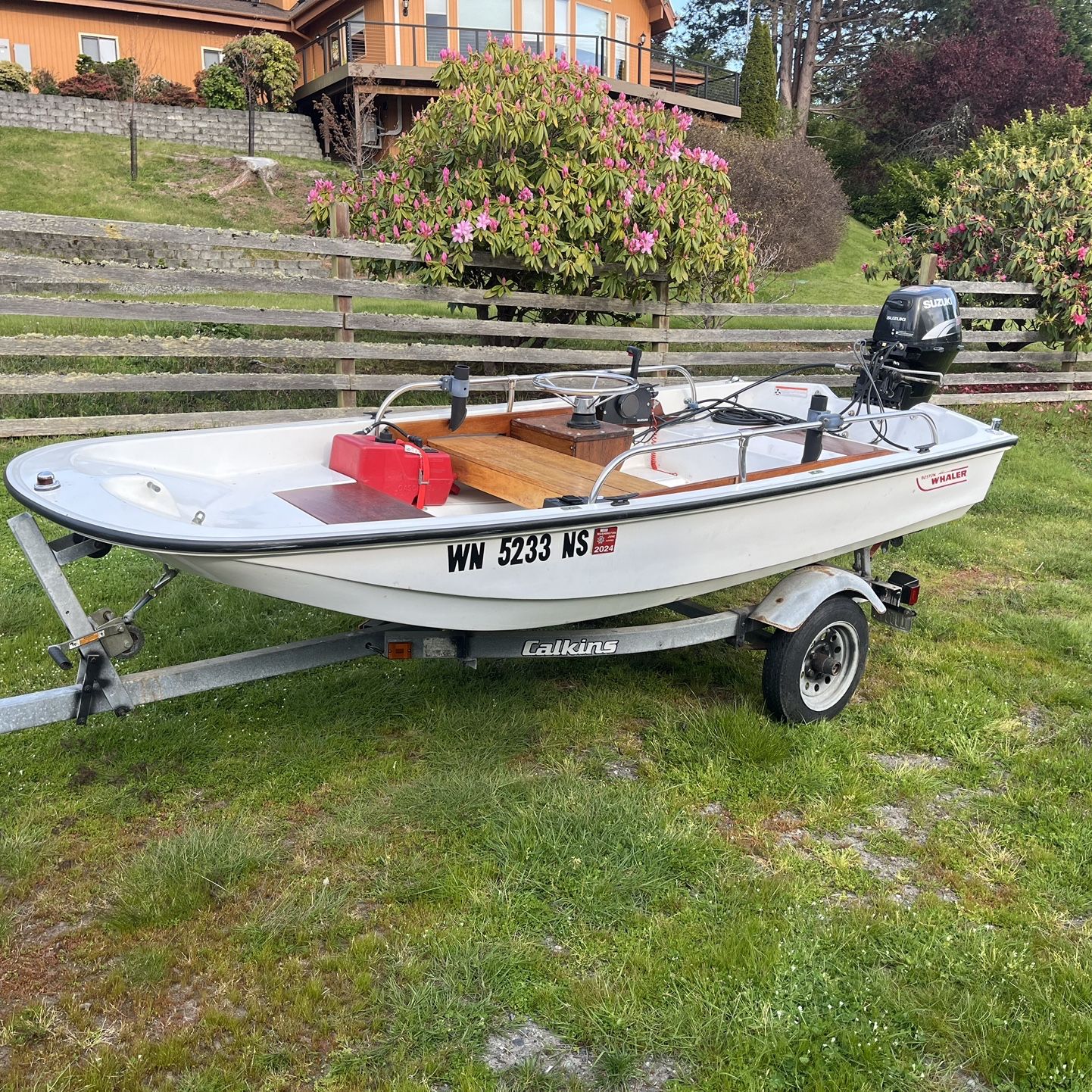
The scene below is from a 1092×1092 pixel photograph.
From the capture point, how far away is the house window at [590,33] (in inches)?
1013

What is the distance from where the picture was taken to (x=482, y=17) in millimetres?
24094

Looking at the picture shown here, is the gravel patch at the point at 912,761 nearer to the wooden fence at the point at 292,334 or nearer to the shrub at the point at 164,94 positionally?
the wooden fence at the point at 292,334

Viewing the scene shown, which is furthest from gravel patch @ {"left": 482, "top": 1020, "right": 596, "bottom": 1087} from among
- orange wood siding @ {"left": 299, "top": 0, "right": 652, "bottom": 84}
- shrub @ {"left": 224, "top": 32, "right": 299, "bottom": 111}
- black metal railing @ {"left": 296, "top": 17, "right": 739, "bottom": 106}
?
shrub @ {"left": 224, "top": 32, "right": 299, "bottom": 111}

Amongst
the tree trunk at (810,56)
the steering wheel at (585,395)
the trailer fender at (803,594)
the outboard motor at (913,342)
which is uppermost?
the tree trunk at (810,56)

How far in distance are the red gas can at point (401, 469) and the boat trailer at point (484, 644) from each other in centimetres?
61

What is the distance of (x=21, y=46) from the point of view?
27.1m

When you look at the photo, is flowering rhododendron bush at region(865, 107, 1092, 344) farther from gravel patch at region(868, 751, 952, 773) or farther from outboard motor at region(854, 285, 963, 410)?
gravel patch at region(868, 751, 952, 773)

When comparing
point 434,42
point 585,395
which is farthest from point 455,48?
point 585,395

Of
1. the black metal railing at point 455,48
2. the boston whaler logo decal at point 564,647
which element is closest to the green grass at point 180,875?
the boston whaler logo decal at point 564,647

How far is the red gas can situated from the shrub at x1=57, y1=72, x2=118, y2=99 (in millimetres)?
25863

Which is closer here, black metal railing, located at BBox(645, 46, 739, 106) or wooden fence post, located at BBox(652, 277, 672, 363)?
wooden fence post, located at BBox(652, 277, 672, 363)

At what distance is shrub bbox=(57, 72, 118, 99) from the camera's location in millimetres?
25266

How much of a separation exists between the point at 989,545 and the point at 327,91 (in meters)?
24.6

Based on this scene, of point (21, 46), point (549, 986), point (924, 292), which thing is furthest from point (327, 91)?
point (549, 986)
